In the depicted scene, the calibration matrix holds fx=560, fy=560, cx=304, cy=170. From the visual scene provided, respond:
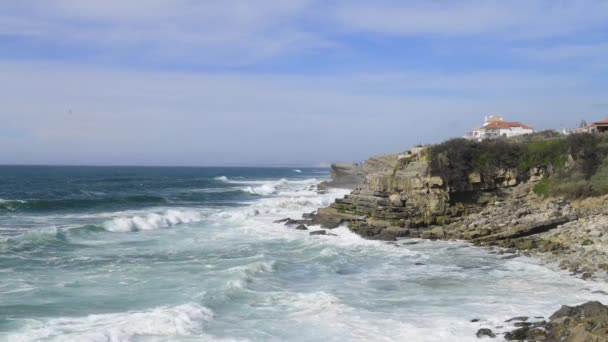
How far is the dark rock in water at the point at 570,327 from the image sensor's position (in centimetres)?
1124

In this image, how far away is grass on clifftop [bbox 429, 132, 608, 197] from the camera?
28659mm

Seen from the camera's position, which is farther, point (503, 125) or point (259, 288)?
point (503, 125)

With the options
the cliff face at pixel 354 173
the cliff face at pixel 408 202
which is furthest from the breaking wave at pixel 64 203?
the cliff face at pixel 408 202

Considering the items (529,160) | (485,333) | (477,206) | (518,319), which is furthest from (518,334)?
(529,160)

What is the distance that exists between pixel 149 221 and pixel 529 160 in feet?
73.2

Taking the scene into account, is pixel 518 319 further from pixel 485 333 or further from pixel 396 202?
pixel 396 202

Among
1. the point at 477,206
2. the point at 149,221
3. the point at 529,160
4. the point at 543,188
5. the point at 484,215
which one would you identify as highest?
the point at 529,160

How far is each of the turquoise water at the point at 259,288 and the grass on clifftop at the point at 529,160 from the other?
5744mm

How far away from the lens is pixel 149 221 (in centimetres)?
3409

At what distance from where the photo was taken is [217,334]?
1295 cm

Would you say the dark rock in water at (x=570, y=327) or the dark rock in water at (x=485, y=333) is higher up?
the dark rock in water at (x=570, y=327)

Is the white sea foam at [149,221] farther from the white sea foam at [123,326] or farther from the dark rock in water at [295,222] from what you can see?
the white sea foam at [123,326]

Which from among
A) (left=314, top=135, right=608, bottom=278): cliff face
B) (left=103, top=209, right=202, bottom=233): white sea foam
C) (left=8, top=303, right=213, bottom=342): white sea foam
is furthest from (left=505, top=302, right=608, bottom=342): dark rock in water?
(left=103, top=209, right=202, bottom=233): white sea foam

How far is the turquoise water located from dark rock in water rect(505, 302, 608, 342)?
3.20ft
